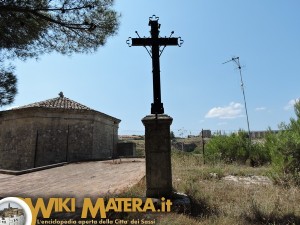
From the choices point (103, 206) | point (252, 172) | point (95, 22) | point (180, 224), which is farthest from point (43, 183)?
point (252, 172)

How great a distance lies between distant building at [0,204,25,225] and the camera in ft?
13.8

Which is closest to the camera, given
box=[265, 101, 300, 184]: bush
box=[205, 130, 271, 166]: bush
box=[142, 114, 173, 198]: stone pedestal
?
box=[142, 114, 173, 198]: stone pedestal

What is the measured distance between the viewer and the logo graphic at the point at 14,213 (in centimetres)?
424

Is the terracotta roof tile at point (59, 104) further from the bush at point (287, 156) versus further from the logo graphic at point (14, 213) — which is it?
the logo graphic at point (14, 213)

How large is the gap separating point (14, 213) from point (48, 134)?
41.9 feet

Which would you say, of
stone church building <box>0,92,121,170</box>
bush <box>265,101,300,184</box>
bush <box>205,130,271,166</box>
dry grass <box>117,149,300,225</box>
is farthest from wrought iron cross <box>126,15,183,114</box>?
stone church building <box>0,92,121,170</box>

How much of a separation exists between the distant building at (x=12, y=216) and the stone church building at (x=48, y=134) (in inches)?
484

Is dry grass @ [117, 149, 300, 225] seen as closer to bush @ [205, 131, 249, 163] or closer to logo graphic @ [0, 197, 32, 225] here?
logo graphic @ [0, 197, 32, 225]

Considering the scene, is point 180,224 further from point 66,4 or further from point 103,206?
point 66,4

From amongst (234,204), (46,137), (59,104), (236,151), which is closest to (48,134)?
(46,137)

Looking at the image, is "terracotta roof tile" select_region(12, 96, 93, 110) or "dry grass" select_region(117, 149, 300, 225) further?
"terracotta roof tile" select_region(12, 96, 93, 110)

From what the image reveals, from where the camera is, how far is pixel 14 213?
445 centimetres

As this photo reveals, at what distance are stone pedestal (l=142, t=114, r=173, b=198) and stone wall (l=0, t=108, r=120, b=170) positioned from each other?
1227 cm

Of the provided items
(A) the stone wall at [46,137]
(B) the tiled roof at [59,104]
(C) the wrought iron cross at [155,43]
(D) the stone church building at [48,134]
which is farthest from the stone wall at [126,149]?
(C) the wrought iron cross at [155,43]
